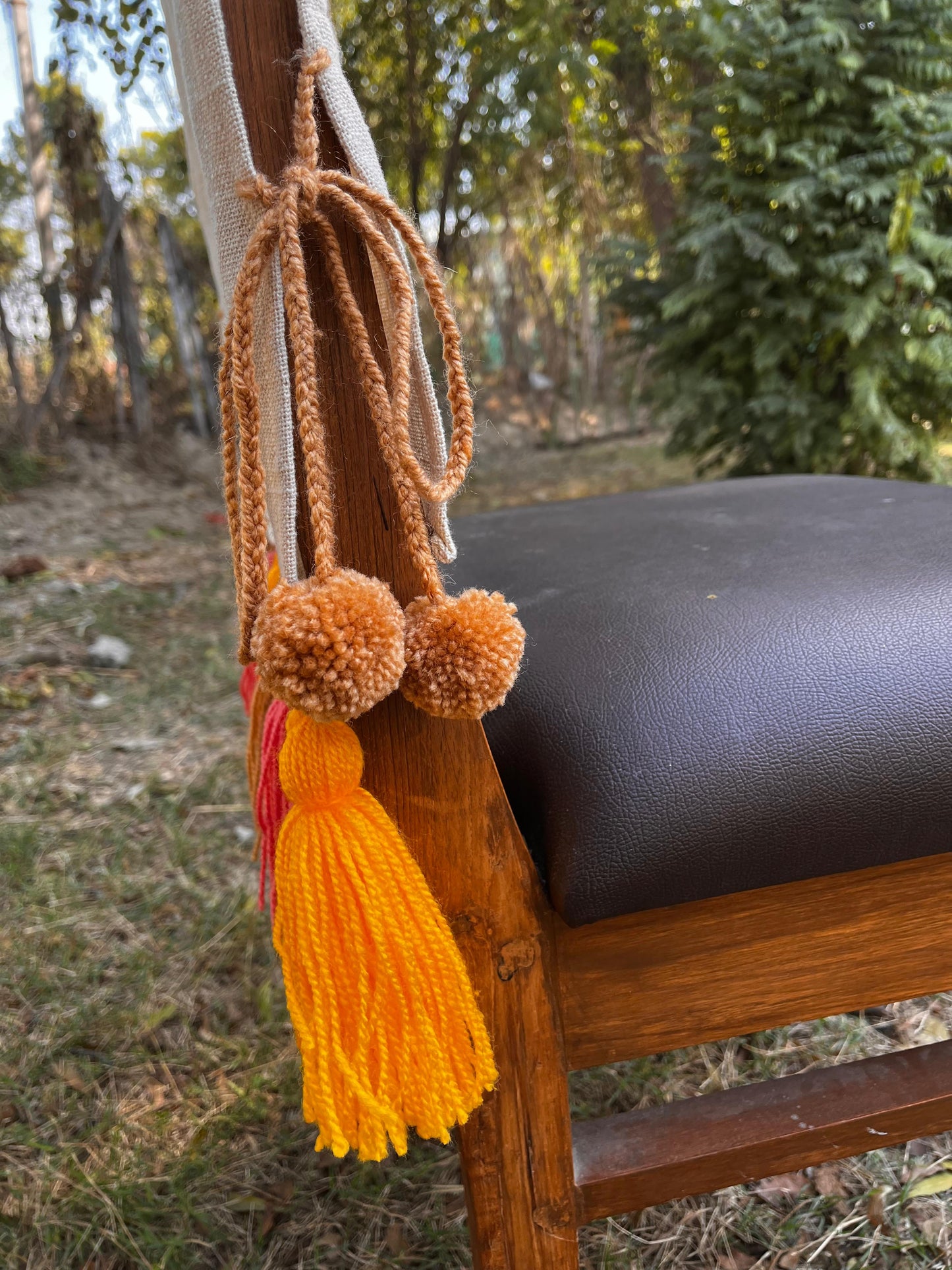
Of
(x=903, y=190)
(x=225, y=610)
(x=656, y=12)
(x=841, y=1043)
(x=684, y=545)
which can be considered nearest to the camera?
(x=684, y=545)

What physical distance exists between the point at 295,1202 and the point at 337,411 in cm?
77

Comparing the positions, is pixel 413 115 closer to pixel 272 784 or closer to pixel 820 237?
pixel 820 237

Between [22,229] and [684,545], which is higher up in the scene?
[22,229]

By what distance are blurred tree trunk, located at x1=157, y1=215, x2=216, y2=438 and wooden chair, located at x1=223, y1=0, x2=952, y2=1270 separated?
4.28m

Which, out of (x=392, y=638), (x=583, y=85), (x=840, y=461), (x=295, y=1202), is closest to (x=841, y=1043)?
(x=295, y=1202)

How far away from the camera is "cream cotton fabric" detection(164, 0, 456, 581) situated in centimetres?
42

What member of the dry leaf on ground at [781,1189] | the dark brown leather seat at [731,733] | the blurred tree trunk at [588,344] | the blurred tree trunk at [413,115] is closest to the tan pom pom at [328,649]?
the dark brown leather seat at [731,733]

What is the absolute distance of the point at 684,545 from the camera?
2.53ft

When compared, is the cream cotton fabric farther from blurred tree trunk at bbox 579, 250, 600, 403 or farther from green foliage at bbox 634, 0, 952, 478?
blurred tree trunk at bbox 579, 250, 600, 403

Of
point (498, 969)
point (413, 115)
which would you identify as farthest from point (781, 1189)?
point (413, 115)

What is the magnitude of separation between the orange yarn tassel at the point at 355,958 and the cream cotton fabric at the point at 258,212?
12 cm

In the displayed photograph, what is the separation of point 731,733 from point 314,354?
12.1 inches

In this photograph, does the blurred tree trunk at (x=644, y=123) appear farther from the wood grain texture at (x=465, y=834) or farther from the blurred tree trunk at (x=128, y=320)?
the wood grain texture at (x=465, y=834)

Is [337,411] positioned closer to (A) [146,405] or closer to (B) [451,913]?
(B) [451,913]
